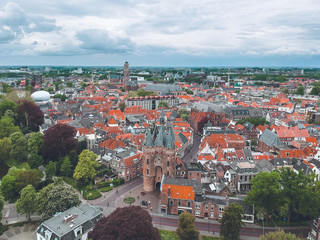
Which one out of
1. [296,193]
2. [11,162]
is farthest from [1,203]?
[296,193]

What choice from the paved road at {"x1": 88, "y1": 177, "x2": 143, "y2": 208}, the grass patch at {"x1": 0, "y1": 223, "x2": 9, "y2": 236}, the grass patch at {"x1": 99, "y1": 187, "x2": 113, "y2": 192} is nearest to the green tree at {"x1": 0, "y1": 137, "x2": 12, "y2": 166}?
the grass patch at {"x1": 0, "y1": 223, "x2": 9, "y2": 236}

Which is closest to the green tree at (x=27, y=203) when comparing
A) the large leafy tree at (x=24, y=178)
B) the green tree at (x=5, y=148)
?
the large leafy tree at (x=24, y=178)

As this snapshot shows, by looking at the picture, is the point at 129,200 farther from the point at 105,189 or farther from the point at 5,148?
the point at 5,148

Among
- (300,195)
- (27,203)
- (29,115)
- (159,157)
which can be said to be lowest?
(27,203)

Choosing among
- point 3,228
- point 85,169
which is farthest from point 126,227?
point 85,169

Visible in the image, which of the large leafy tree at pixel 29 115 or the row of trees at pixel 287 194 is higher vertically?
the large leafy tree at pixel 29 115

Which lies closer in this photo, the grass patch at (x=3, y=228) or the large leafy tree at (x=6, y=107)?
the grass patch at (x=3, y=228)

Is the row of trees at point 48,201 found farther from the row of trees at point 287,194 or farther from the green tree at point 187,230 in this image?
the row of trees at point 287,194
